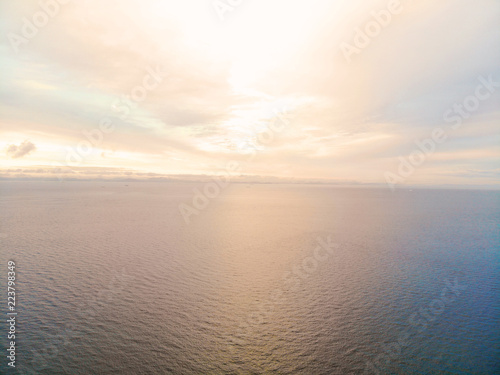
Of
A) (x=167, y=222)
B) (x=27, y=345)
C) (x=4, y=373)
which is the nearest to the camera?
(x=4, y=373)

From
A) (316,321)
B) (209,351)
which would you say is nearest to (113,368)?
(209,351)

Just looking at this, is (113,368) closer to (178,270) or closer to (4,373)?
(4,373)

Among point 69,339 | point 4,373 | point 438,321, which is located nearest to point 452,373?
point 438,321

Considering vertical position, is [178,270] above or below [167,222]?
below

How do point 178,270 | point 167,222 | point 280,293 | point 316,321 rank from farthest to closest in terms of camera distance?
point 167,222, point 178,270, point 280,293, point 316,321

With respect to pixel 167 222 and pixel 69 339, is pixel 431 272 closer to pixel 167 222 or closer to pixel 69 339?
pixel 69 339

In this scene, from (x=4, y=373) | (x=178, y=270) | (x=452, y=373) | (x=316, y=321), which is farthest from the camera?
(x=178, y=270)

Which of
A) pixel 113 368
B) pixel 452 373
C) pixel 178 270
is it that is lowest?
pixel 452 373

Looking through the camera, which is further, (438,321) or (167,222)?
(167,222)

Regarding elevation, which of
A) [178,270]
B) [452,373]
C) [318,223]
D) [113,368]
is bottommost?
[452,373]
